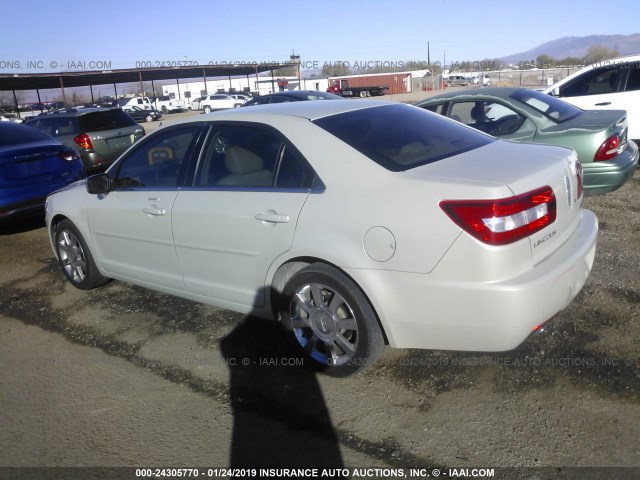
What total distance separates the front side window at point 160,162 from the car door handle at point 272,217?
90cm

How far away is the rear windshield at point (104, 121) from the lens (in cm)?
1066

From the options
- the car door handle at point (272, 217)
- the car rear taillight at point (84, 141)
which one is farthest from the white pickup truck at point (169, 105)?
the car door handle at point (272, 217)

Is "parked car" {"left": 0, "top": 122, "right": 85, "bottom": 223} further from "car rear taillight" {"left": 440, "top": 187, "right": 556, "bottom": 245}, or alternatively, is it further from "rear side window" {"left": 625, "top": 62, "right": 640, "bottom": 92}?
"rear side window" {"left": 625, "top": 62, "right": 640, "bottom": 92}

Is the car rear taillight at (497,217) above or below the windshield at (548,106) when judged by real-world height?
below

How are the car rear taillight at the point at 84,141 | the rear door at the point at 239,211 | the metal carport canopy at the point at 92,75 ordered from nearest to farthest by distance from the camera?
the rear door at the point at 239,211 → the car rear taillight at the point at 84,141 → the metal carport canopy at the point at 92,75

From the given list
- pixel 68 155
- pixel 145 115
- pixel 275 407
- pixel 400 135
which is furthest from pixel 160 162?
Result: pixel 145 115

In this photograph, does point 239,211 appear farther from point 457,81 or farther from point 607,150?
point 457,81

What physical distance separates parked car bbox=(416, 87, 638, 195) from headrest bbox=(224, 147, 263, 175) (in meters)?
3.71

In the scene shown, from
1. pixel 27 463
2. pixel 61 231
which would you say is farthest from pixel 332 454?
pixel 61 231

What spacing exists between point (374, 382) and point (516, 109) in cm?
426

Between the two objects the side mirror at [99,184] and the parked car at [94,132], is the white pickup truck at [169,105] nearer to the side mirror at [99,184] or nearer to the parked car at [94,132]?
the parked car at [94,132]

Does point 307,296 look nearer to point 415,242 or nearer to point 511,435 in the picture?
point 415,242

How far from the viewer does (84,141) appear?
34.2 ft

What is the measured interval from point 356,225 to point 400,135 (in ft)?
2.81
